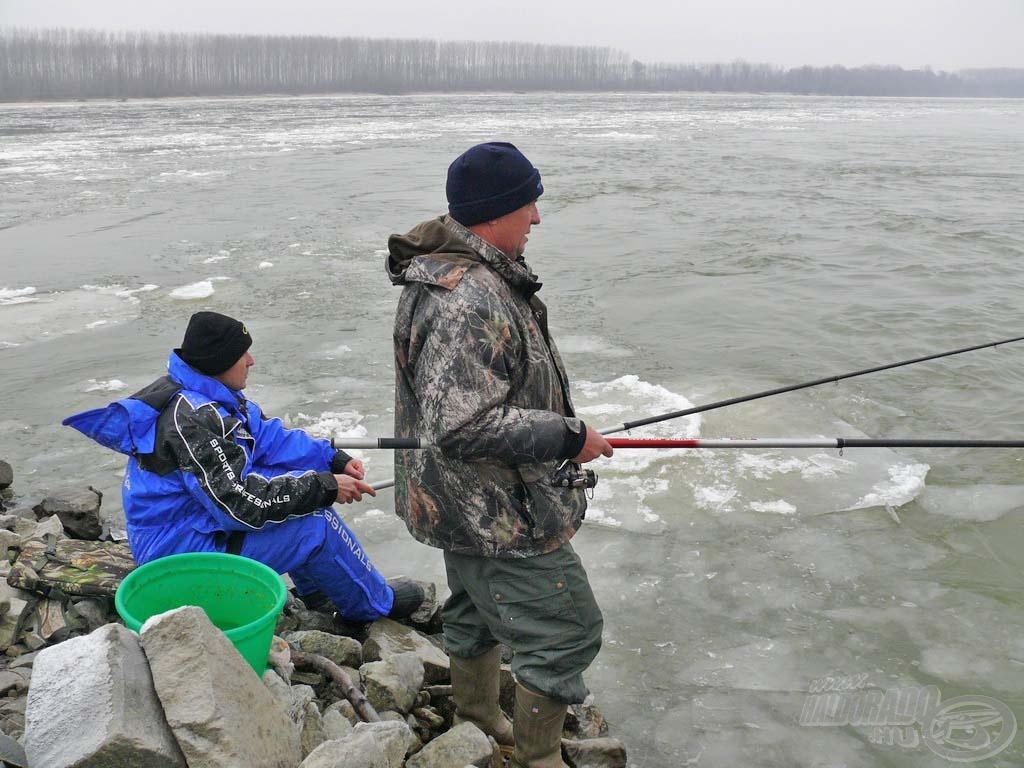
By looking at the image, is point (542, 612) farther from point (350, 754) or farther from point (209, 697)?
point (209, 697)

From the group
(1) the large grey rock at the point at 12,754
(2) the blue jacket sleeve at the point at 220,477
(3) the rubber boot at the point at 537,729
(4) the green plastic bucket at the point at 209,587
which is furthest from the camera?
(2) the blue jacket sleeve at the point at 220,477

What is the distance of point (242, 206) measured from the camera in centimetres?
1616

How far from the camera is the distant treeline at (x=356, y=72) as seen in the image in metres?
83.1

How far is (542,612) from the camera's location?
2658 millimetres

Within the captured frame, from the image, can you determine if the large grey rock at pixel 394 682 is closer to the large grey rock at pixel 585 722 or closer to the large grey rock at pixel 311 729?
the large grey rock at pixel 311 729

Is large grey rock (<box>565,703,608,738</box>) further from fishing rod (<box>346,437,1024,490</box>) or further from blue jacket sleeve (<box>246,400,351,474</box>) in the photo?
blue jacket sleeve (<box>246,400,351,474</box>)

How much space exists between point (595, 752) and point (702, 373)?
4.82m

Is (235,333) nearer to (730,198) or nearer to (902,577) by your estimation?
(902,577)

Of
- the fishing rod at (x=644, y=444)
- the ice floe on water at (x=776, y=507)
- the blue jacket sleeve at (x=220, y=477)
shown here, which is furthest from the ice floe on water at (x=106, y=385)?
the ice floe on water at (x=776, y=507)

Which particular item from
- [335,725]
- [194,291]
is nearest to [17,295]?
[194,291]

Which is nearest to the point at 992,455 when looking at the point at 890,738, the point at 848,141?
the point at 890,738

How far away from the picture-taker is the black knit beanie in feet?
10.9

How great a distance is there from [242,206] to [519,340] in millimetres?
14707

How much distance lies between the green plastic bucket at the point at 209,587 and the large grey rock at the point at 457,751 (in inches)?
22.9
